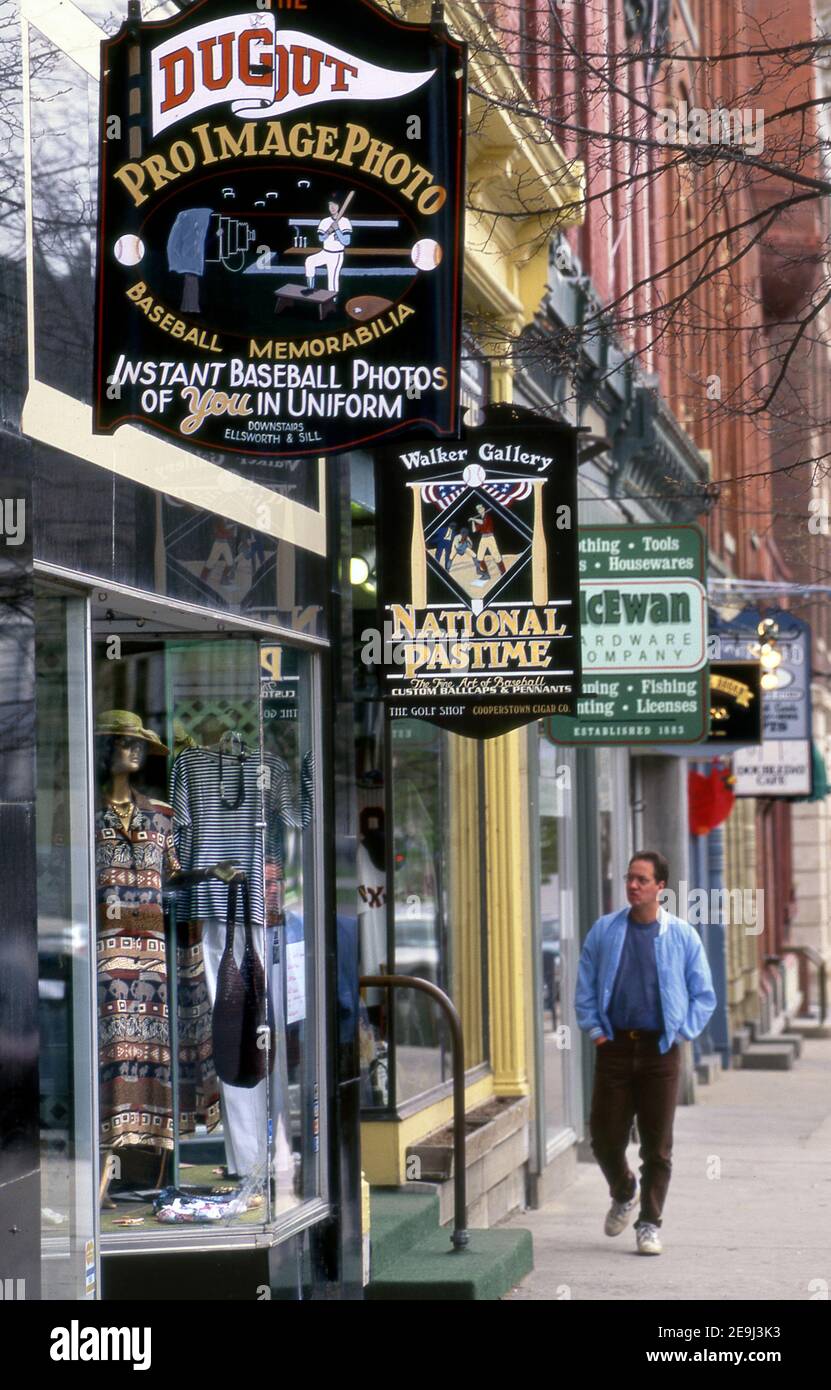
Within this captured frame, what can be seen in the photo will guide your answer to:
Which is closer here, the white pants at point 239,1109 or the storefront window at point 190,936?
the storefront window at point 190,936

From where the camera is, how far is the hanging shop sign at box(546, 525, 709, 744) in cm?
1169

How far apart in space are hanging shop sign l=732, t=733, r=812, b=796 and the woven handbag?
16199 mm

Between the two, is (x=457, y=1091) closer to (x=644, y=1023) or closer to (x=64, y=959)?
(x=644, y=1023)

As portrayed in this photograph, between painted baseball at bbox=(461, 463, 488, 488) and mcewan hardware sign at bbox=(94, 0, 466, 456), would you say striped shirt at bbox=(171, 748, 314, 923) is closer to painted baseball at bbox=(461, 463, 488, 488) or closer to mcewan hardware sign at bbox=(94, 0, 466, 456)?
painted baseball at bbox=(461, 463, 488, 488)

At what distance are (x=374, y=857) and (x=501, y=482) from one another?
219cm

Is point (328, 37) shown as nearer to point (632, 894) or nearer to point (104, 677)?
point (104, 677)

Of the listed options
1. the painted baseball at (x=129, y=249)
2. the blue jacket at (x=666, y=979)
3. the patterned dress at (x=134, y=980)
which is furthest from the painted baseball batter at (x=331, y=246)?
the blue jacket at (x=666, y=979)

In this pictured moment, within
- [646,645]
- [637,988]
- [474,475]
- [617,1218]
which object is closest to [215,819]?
[474,475]

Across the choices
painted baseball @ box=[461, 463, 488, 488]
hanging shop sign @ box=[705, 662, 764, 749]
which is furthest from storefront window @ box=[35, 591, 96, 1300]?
hanging shop sign @ box=[705, 662, 764, 749]

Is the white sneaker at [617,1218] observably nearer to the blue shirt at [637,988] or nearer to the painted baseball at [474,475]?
the blue shirt at [637,988]

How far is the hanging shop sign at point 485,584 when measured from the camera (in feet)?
29.7

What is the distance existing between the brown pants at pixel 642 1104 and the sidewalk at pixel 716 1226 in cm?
40

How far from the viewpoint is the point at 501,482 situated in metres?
9.37

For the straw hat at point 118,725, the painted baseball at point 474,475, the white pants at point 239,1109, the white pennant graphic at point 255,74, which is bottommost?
the white pants at point 239,1109
